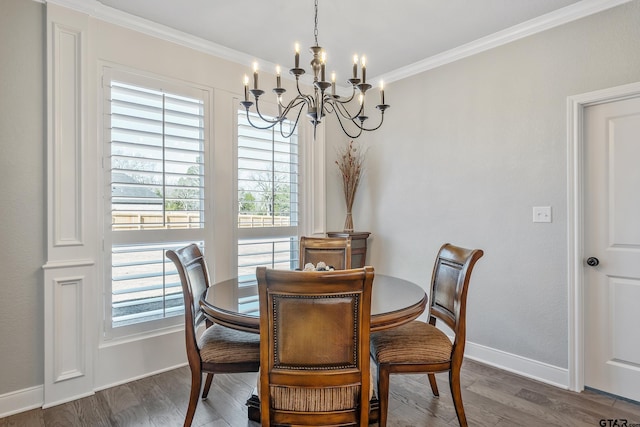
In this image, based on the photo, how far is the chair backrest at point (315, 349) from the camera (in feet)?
4.29

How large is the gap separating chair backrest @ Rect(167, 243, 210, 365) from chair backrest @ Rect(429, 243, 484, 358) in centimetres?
139

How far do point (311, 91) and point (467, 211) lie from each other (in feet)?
6.74

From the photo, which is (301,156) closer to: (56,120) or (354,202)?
(354,202)

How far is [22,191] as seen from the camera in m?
2.21

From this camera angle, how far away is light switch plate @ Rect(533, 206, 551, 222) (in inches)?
101

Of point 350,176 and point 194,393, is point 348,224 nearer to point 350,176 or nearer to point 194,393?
point 350,176

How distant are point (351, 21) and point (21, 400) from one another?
11.0 feet

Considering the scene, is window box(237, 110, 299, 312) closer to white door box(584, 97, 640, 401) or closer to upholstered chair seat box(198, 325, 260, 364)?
upholstered chair seat box(198, 325, 260, 364)

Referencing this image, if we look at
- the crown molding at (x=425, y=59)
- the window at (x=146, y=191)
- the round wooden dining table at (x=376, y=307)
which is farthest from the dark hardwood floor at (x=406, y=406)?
the crown molding at (x=425, y=59)

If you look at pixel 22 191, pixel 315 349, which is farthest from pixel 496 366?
pixel 22 191

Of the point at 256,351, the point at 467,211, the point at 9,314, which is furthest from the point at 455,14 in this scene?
the point at 9,314

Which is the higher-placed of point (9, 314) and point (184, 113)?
point (184, 113)

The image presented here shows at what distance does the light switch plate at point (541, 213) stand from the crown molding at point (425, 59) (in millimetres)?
1315

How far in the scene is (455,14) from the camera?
8.23 ft
